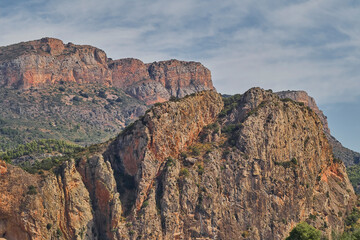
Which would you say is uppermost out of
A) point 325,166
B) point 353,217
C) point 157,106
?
point 157,106

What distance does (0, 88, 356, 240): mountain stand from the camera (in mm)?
130125

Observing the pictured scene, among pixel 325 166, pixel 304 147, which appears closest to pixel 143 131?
pixel 304 147

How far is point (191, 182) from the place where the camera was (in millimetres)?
142500

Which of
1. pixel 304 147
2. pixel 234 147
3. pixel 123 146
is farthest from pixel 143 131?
pixel 304 147

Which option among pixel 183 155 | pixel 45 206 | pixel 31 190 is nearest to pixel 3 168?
pixel 31 190

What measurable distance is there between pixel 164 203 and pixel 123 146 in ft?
70.4

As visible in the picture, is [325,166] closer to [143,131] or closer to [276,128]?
[276,128]

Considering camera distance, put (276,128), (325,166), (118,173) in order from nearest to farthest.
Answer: (118,173) < (276,128) < (325,166)

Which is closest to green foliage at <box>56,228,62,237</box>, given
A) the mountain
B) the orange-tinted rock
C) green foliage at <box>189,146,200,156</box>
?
the mountain

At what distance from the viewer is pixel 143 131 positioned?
478 ft

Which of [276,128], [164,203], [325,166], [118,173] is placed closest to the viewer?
[164,203]

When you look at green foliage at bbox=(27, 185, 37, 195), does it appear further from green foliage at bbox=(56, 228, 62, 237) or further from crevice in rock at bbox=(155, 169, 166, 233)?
crevice in rock at bbox=(155, 169, 166, 233)

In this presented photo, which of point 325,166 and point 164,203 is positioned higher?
point 325,166

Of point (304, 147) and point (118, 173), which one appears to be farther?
point (304, 147)
